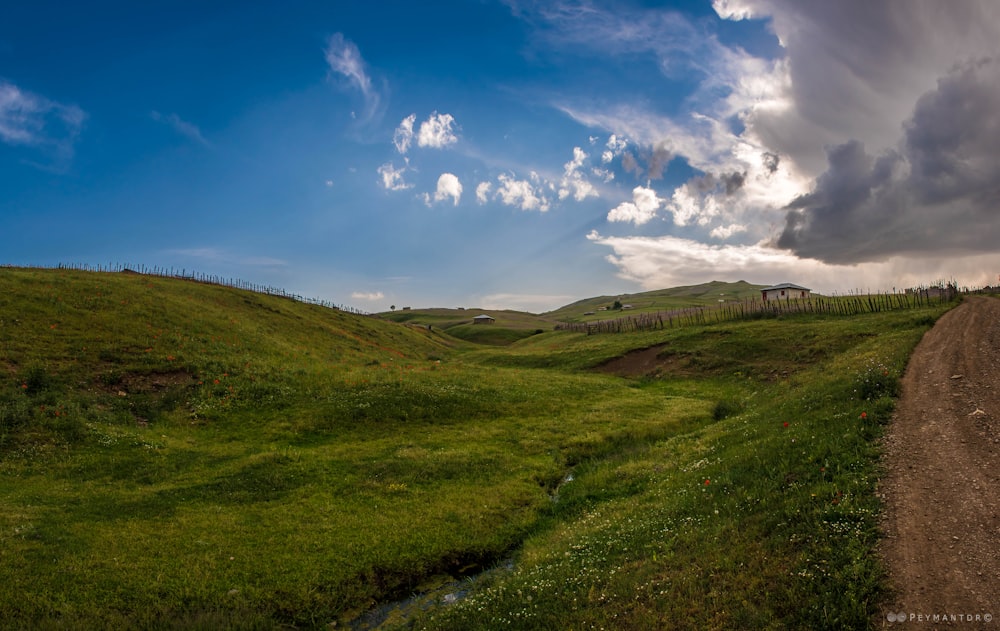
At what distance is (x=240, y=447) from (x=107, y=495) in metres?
6.94

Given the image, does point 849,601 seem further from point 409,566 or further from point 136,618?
point 136,618

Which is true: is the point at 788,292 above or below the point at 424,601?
above

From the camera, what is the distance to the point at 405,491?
21297 millimetres

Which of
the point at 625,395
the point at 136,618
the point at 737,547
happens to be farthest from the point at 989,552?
the point at 625,395

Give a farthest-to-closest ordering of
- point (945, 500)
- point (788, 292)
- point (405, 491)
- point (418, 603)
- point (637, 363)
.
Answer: point (788, 292), point (637, 363), point (405, 491), point (418, 603), point (945, 500)

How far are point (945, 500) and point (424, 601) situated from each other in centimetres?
1399

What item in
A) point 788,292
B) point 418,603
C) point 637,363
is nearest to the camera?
point 418,603

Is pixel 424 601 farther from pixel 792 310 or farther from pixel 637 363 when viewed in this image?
pixel 792 310

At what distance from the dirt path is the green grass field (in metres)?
0.62

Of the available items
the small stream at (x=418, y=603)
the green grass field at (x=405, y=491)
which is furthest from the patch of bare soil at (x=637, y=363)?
the small stream at (x=418, y=603)

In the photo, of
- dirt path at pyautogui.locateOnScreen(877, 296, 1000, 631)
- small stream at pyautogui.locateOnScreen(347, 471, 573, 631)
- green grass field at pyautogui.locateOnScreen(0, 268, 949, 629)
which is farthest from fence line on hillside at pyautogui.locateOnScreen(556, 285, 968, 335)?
small stream at pyautogui.locateOnScreen(347, 471, 573, 631)

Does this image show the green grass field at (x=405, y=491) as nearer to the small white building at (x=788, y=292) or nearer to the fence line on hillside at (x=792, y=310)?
the fence line on hillside at (x=792, y=310)

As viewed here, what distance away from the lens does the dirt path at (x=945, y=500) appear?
26.9ft

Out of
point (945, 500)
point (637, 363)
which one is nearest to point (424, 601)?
point (945, 500)
